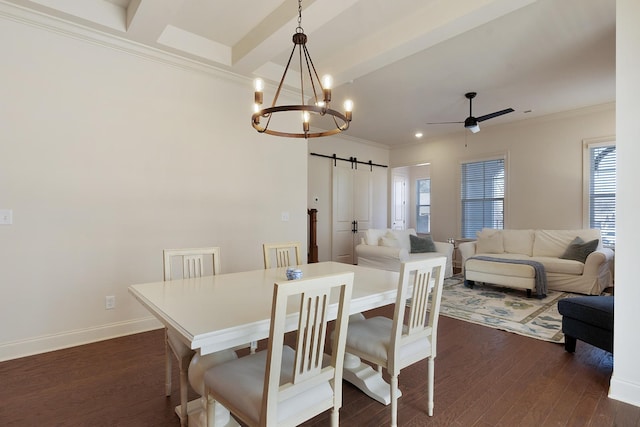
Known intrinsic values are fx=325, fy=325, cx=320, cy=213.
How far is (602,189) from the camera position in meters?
5.23

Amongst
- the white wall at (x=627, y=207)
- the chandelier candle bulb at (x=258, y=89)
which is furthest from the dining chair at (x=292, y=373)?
the white wall at (x=627, y=207)

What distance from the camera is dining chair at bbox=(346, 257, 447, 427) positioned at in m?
1.69

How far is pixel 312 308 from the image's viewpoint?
1307mm

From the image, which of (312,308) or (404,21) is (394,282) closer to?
(312,308)

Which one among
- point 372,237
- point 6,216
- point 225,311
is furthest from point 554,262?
point 6,216

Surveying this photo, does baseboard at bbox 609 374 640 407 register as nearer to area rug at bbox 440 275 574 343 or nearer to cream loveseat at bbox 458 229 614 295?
area rug at bbox 440 275 574 343

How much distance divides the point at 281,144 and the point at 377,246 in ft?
8.61

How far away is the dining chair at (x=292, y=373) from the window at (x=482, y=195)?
6.11 meters

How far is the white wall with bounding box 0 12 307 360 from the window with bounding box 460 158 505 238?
16.1 feet

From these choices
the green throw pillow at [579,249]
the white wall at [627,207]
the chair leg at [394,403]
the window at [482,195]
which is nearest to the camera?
the chair leg at [394,403]

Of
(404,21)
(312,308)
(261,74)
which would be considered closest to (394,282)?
(312,308)

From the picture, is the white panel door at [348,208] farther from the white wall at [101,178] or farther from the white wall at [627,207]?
the white wall at [627,207]

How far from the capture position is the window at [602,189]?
5.16 meters

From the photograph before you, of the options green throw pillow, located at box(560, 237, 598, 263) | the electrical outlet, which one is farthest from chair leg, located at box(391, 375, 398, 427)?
green throw pillow, located at box(560, 237, 598, 263)
